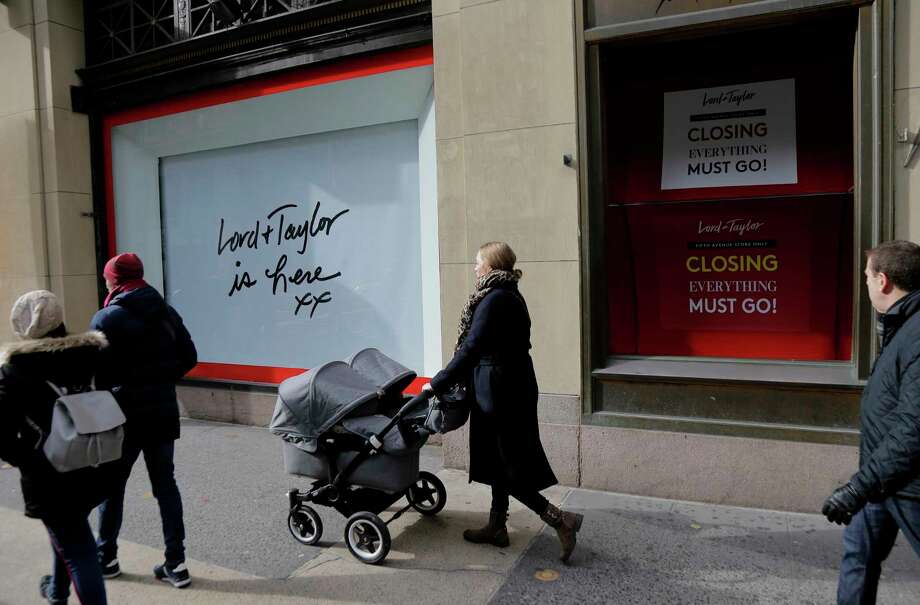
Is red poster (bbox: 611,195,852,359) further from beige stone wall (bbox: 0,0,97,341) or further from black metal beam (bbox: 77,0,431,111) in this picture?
beige stone wall (bbox: 0,0,97,341)

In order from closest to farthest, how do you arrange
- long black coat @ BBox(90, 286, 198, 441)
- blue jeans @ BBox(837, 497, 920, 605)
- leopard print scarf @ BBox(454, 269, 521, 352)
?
blue jeans @ BBox(837, 497, 920, 605) → long black coat @ BBox(90, 286, 198, 441) → leopard print scarf @ BBox(454, 269, 521, 352)

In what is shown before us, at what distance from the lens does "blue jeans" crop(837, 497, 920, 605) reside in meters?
2.74

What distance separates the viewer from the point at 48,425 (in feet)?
9.95

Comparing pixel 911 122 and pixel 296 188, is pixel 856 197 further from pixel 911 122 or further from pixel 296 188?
pixel 296 188

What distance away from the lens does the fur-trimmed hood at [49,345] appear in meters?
2.98

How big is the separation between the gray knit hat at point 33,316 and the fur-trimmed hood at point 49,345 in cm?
5

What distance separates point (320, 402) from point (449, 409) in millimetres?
740

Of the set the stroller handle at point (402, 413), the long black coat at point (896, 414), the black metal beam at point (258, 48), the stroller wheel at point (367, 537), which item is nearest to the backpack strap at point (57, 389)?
the stroller handle at point (402, 413)

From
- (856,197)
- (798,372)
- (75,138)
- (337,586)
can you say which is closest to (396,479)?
(337,586)

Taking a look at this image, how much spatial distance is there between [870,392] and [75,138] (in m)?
8.44

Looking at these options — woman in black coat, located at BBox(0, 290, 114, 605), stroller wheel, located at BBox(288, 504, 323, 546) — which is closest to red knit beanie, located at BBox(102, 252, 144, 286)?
woman in black coat, located at BBox(0, 290, 114, 605)

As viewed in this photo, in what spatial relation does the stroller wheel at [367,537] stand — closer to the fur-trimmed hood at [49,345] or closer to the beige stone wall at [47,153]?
the fur-trimmed hood at [49,345]

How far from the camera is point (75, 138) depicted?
8227 millimetres

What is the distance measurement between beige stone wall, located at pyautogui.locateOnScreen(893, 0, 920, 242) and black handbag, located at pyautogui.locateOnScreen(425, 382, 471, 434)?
2872 millimetres
